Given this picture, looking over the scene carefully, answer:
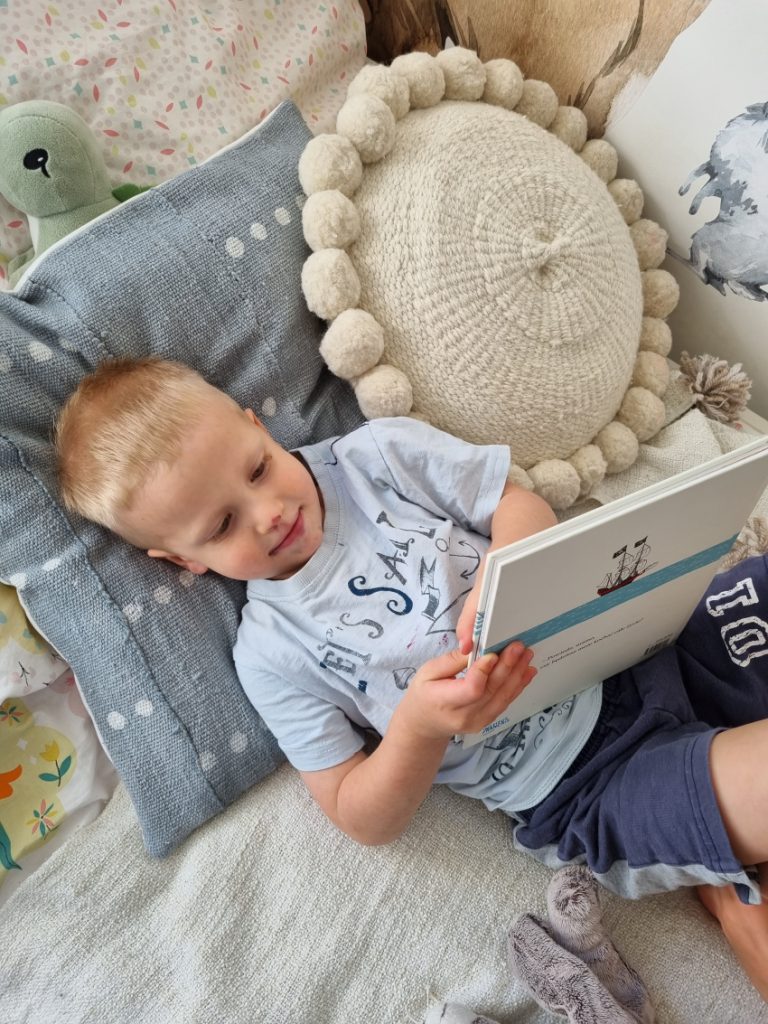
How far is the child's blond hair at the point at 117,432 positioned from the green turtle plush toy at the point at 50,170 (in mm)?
206

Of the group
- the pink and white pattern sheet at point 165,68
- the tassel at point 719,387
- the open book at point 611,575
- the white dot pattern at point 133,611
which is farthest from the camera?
the tassel at point 719,387

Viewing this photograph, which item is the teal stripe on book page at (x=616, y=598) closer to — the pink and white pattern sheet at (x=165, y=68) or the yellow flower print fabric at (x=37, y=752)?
the yellow flower print fabric at (x=37, y=752)

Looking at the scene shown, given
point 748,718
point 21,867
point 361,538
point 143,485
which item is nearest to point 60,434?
point 143,485

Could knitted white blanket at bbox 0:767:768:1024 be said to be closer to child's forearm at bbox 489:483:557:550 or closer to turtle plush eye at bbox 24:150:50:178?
child's forearm at bbox 489:483:557:550

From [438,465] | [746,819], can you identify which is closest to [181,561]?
[438,465]

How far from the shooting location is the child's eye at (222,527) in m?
0.75

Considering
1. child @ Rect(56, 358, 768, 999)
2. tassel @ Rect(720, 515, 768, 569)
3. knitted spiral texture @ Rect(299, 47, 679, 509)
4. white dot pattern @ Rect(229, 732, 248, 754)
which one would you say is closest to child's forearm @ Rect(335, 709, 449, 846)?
child @ Rect(56, 358, 768, 999)

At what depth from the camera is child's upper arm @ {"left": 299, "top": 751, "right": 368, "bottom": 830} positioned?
77 cm

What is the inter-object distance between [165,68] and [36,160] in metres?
→ 0.26

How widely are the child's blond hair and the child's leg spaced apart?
0.58 meters

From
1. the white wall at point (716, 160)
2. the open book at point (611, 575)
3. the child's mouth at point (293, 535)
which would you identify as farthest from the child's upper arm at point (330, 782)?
the white wall at point (716, 160)

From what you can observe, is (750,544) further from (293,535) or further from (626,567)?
(293,535)

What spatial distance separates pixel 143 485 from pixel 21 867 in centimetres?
42

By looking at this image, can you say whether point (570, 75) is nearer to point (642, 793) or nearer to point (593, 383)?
point (593, 383)
